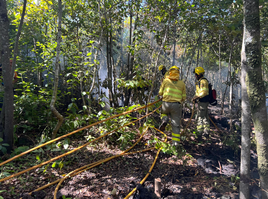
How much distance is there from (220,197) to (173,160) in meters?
1.23

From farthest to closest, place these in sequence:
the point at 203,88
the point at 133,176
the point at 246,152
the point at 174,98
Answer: the point at 203,88, the point at 174,98, the point at 133,176, the point at 246,152

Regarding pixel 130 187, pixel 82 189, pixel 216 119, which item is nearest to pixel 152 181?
pixel 130 187

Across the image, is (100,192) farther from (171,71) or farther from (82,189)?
(171,71)

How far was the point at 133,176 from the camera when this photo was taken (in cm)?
295

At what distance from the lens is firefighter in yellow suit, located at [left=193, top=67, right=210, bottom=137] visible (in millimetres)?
4604

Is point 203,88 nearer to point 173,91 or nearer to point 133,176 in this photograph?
point 173,91

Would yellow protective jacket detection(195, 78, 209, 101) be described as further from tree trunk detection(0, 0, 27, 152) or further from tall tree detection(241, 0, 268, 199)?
tree trunk detection(0, 0, 27, 152)

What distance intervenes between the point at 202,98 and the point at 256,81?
10.4 ft

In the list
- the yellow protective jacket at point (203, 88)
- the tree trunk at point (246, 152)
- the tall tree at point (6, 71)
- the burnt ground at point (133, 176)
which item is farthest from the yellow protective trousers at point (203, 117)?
the tall tree at point (6, 71)

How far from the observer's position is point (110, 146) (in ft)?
12.8

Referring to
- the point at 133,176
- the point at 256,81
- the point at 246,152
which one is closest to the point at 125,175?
the point at 133,176

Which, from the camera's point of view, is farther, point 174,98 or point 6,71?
point 174,98

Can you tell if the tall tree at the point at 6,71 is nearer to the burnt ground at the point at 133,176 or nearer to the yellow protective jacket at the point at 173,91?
the burnt ground at the point at 133,176

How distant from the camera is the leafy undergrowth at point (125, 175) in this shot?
2.42m
